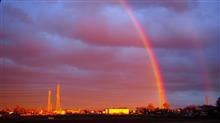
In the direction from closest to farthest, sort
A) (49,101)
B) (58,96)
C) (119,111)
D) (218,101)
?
(58,96), (49,101), (218,101), (119,111)

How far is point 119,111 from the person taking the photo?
656ft

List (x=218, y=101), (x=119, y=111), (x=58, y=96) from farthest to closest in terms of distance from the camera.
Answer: (x=119, y=111), (x=218, y=101), (x=58, y=96)

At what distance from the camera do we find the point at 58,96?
398 ft

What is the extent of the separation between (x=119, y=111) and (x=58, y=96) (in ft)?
274

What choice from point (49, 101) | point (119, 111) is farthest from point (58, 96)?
point (119, 111)

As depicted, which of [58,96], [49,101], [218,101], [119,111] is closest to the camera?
[58,96]

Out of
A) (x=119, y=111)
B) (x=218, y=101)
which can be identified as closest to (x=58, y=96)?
(x=218, y=101)

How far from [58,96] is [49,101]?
488 inches

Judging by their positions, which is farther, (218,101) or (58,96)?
(218,101)

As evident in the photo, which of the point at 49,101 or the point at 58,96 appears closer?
the point at 58,96

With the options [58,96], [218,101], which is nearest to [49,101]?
[58,96]

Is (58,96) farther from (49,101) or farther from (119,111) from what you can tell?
(119,111)

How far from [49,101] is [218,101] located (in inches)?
2668

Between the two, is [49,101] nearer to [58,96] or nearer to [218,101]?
[58,96]
